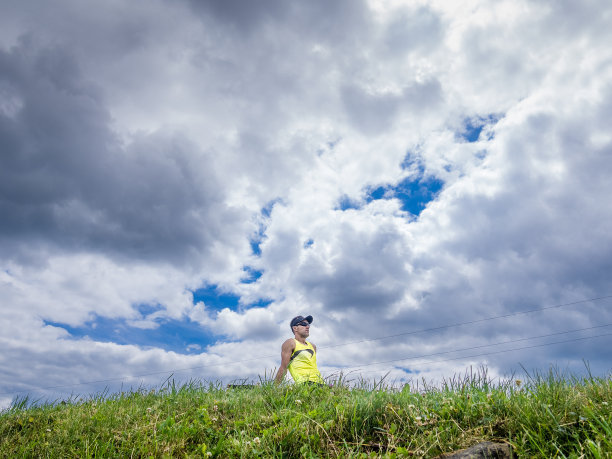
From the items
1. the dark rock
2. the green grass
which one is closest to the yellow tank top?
the green grass

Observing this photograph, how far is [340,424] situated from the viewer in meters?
5.25

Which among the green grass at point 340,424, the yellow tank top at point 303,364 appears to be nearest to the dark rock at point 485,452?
the green grass at point 340,424

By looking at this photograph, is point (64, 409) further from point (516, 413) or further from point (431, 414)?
point (516, 413)

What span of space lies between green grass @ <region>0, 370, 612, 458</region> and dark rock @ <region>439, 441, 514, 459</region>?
13cm

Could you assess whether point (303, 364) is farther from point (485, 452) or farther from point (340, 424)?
point (485, 452)

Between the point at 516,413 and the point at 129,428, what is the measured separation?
5.36m

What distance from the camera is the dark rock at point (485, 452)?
412 centimetres

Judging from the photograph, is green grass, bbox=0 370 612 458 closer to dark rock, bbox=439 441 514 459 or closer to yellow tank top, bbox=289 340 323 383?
dark rock, bbox=439 441 514 459

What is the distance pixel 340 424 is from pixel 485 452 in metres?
1.77

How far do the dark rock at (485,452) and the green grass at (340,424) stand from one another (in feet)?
0.44

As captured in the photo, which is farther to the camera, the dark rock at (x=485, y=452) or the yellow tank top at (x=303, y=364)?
the yellow tank top at (x=303, y=364)

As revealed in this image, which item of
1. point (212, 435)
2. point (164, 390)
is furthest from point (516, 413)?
point (164, 390)

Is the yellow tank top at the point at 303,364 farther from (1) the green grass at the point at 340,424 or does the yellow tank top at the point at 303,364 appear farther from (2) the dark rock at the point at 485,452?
(2) the dark rock at the point at 485,452

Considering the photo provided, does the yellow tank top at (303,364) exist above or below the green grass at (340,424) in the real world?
above
